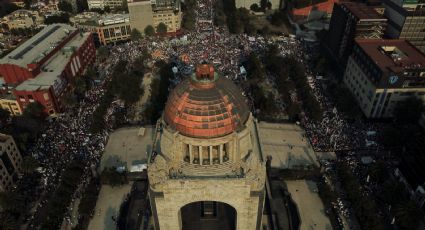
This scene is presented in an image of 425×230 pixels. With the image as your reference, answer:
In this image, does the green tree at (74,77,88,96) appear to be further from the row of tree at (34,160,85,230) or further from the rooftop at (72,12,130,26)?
the rooftop at (72,12,130,26)

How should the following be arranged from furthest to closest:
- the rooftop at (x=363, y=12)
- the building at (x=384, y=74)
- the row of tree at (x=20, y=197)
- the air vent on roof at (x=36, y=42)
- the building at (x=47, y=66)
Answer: the air vent on roof at (x=36, y=42) < the rooftop at (x=363, y=12) < the building at (x=47, y=66) < the building at (x=384, y=74) < the row of tree at (x=20, y=197)

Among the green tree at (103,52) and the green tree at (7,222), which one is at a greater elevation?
the green tree at (103,52)

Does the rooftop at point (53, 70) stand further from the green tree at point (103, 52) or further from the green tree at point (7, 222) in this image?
the green tree at point (7, 222)

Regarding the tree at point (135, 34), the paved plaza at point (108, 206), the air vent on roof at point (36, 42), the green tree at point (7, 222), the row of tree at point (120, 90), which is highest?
the air vent on roof at point (36, 42)

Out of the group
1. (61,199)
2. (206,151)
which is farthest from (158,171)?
(61,199)

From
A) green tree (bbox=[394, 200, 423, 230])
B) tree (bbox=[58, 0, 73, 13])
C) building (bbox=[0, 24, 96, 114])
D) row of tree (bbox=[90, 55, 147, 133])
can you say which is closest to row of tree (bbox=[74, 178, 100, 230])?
row of tree (bbox=[90, 55, 147, 133])

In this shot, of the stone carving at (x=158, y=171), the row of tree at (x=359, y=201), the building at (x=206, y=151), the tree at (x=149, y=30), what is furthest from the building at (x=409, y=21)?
the stone carving at (x=158, y=171)
